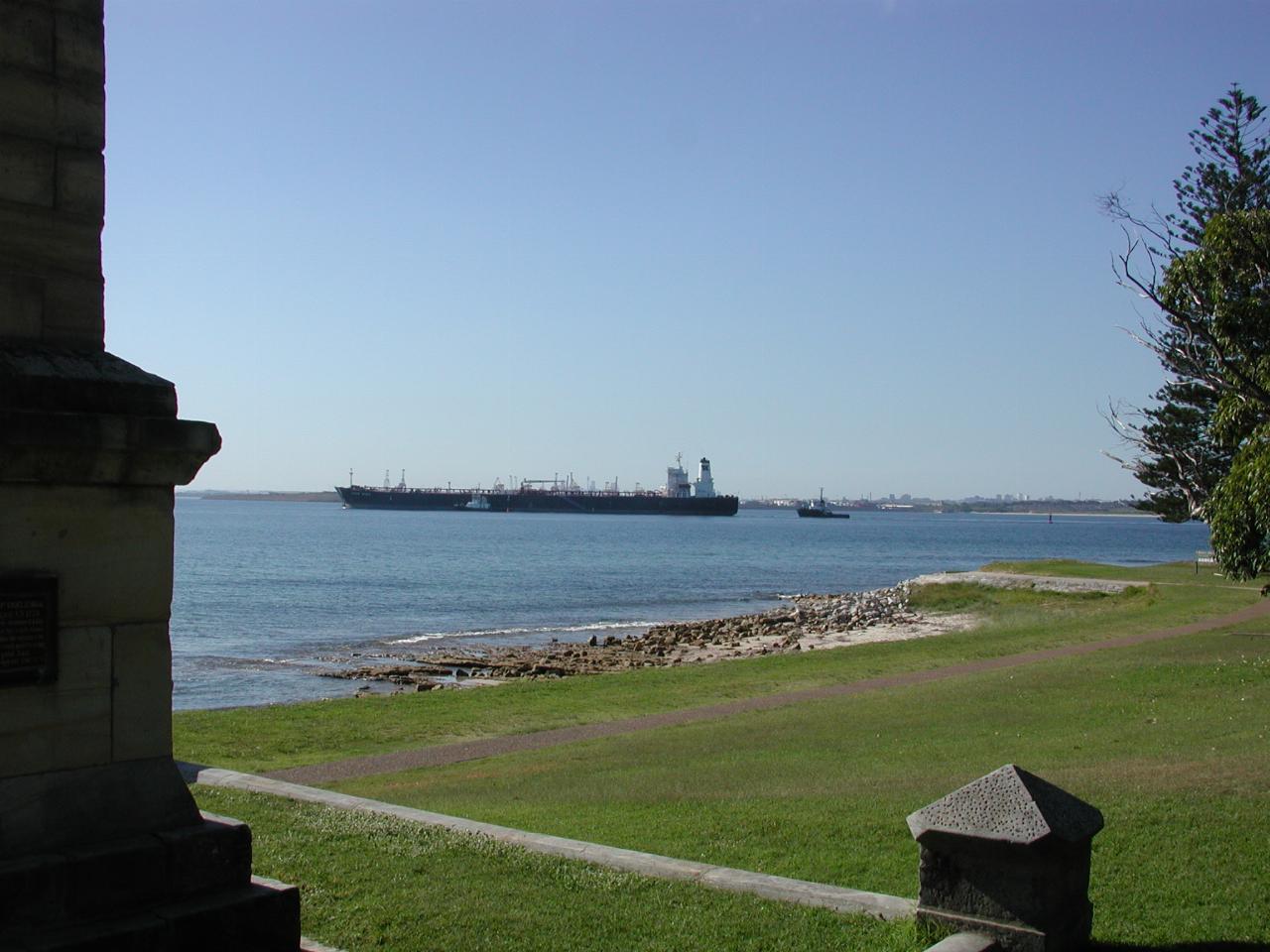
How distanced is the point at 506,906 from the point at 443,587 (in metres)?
51.4

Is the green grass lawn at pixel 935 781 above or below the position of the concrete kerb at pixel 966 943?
below

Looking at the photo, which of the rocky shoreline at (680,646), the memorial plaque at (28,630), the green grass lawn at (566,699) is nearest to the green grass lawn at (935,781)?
the green grass lawn at (566,699)

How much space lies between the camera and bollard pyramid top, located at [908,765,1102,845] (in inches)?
211

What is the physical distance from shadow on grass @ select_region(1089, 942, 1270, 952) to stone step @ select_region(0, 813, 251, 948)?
3857 mm

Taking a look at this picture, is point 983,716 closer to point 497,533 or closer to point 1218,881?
point 1218,881

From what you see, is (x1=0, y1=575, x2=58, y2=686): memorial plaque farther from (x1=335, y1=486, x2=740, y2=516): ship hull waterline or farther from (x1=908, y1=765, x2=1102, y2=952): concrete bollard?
(x1=335, y1=486, x2=740, y2=516): ship hull waterline

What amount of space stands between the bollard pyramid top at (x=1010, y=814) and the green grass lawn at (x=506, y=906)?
0.53m

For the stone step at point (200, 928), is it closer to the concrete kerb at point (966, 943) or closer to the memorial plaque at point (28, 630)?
the memorial plaque at point (28, 630)

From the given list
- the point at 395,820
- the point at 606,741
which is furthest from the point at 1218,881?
the point at 606,741

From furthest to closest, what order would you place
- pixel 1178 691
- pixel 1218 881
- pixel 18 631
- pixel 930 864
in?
pixel 1178 691, pixel 1218 881, pixel 930 864, pixel 18 631

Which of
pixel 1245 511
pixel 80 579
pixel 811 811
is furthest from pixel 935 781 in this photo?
pixel 80 579

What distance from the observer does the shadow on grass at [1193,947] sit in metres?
5.61

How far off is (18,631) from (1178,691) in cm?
1335

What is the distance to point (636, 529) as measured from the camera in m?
144
